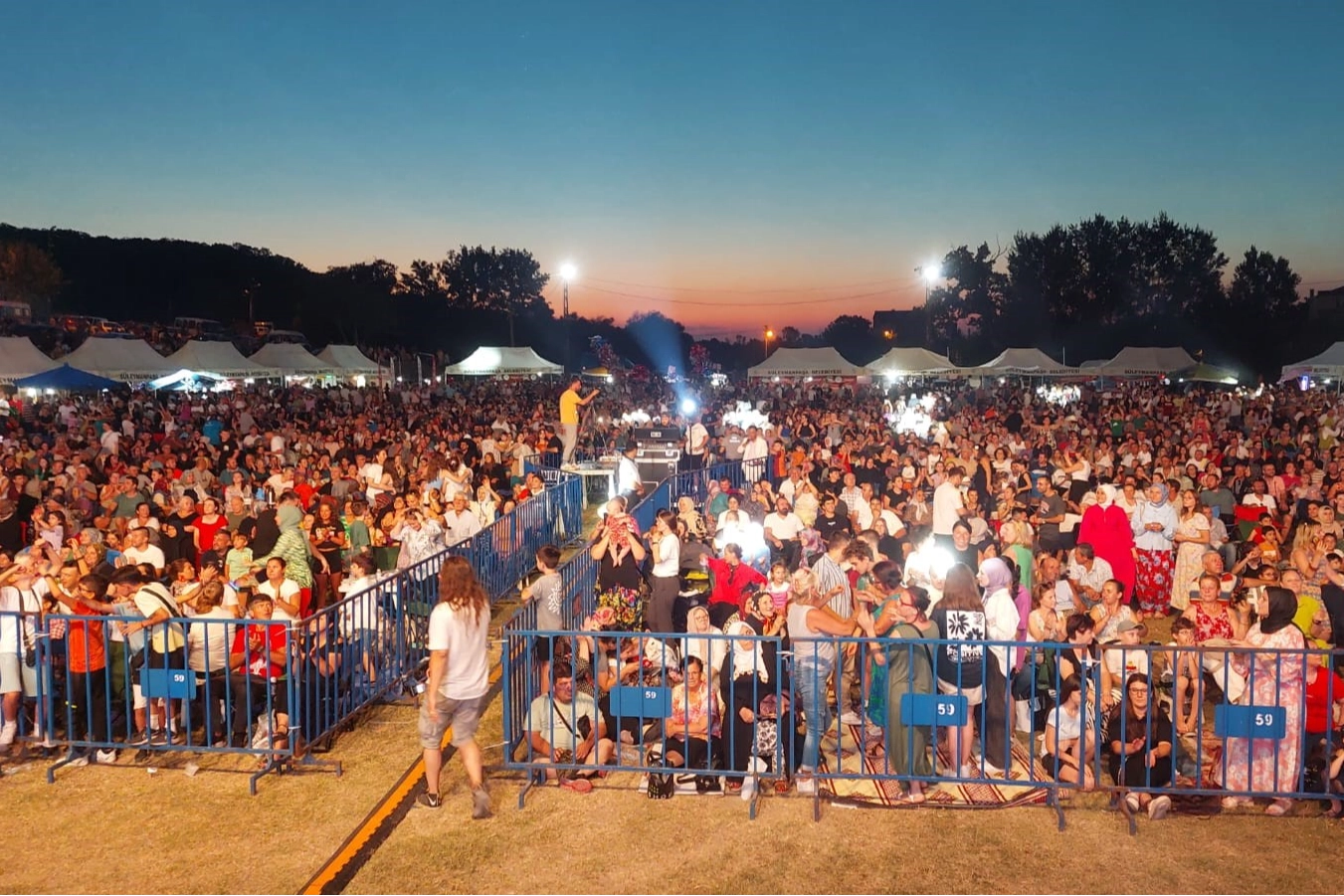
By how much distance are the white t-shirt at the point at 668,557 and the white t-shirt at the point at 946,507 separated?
372cm

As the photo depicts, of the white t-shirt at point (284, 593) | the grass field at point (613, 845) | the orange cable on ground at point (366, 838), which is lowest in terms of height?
the orange cable on ground at point (366, 838)

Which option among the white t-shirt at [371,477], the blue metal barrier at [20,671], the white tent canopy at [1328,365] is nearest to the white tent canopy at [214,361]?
the white t-shirt at [371,477]

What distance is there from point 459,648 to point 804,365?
3570 cm

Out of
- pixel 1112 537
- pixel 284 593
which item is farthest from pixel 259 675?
pixel 1112 537

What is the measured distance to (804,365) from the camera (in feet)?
132

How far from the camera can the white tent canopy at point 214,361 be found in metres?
27.4

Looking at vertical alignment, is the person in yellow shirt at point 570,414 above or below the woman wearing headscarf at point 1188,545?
above

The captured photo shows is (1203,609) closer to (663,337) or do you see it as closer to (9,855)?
(9,855)

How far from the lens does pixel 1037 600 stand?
299 inches

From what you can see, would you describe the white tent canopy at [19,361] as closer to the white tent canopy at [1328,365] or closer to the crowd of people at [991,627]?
the crowd of people at [991,627]

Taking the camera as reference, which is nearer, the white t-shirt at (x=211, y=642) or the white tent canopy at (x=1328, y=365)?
the white t-shirt at (x=211, y=642)

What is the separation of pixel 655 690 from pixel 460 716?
1.16 metres

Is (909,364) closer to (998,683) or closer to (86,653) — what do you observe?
(998,683)

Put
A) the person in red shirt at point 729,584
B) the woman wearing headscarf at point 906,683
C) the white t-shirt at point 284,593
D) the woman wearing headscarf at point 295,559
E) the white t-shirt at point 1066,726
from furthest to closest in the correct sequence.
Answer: the woman wearing headscarf at point 295,559
the person in red shirt at point 729,584
the white t-shirt at point 284,593
the white t-shirt at point 1066,726
the woman wearing headscarf at point 906,683
